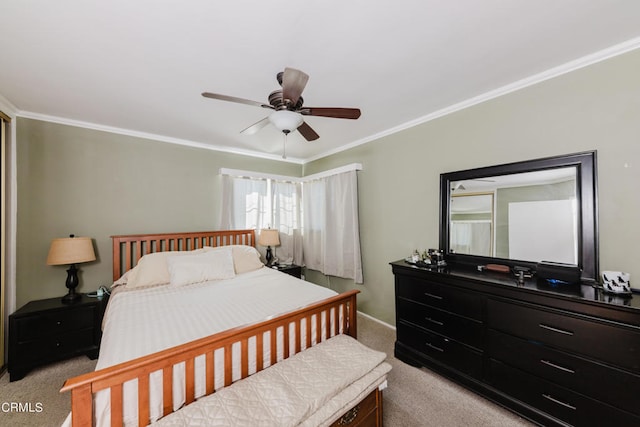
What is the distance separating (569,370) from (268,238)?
130 inches

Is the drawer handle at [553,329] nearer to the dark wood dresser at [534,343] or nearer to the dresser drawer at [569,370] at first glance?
the dark wood dresser at [534,343]

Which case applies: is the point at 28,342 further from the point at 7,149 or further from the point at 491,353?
the point at 491,353

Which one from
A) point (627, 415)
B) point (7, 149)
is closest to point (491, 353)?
point (627, 415)

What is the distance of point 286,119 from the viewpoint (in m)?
1.69

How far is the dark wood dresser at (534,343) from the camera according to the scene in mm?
1302

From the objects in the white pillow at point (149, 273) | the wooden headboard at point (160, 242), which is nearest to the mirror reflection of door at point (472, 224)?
the wooden headboard at point (160, 242)

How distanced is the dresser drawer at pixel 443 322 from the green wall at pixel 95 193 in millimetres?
2877

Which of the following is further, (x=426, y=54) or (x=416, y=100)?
(x=416, y=100)

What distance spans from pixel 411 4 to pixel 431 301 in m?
2.16

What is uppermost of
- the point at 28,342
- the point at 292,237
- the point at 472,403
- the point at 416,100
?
the point at 416,100

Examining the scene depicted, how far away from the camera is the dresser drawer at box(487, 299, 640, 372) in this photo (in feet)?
4.18

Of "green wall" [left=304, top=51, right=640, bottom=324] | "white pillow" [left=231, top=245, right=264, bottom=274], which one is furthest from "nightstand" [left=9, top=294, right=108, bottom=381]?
"green wall" [left=304, top=51, right=640, bottom=324]

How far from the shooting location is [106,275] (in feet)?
9.18

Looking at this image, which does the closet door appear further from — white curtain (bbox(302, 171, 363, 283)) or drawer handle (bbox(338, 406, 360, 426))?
white curtain (bbox(302, 171, 363, 283))
